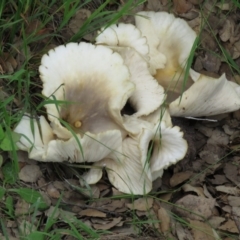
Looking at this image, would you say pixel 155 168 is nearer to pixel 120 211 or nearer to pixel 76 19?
pixel 120 211

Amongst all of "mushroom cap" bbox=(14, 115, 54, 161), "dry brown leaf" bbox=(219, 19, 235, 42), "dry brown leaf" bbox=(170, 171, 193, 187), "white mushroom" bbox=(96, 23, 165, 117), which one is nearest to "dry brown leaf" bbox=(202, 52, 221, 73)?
"dry brown leaf" bbox=(219, 19, 235, 42)

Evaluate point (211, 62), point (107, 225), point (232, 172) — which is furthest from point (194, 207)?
point (211, 62)

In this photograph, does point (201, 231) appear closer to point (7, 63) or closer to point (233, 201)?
point (233, 201)

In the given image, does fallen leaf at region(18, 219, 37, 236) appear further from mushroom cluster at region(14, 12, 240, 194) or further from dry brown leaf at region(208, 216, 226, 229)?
dry brown leaf at region(208, 216, 226, 229)

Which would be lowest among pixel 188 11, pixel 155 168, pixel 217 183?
pixel 217 183

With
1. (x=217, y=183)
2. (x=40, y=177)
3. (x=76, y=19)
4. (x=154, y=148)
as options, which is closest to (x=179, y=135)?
(x=154, y=148)

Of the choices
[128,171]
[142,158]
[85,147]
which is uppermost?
[85,147]

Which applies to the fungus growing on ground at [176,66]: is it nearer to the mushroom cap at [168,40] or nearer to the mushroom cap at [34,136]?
the mushroom cap at [168,40]
